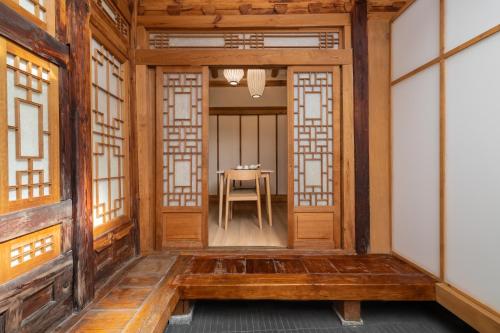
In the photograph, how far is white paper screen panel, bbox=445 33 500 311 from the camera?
4.92ft

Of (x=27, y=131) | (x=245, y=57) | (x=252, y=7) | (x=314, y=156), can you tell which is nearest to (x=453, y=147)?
(x=314, y=156)

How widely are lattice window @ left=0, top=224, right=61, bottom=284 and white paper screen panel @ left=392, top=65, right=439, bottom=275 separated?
104 inches

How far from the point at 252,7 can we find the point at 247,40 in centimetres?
32

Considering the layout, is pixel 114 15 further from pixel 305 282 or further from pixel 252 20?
pixel 305 282

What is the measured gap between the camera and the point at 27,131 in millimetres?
1328

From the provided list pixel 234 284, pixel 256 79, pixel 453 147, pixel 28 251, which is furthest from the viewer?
pixel 256 79

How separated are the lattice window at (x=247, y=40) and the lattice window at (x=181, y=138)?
0.35 meters

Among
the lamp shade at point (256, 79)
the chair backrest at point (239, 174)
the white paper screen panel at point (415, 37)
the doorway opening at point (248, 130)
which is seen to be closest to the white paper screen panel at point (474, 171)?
the white paper screen panel at point (415, 37)

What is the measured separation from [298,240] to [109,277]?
1.75 metres

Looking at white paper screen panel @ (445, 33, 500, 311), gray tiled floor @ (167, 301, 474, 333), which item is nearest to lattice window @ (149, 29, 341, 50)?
white paper screen panel @ (445, 33, 500, 311)

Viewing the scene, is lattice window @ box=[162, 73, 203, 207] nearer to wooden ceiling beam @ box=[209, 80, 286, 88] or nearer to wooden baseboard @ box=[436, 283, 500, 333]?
wooden baseboard @ box=[436, 283, 500, 333]

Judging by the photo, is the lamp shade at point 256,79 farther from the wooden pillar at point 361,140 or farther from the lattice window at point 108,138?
the lattice window at point 108,138

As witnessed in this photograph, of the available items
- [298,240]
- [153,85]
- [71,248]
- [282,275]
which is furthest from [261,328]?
[153,85]

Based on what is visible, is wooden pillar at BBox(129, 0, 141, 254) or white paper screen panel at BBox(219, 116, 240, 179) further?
white paper screen panel at BBox(219, 116, 240, 179)
